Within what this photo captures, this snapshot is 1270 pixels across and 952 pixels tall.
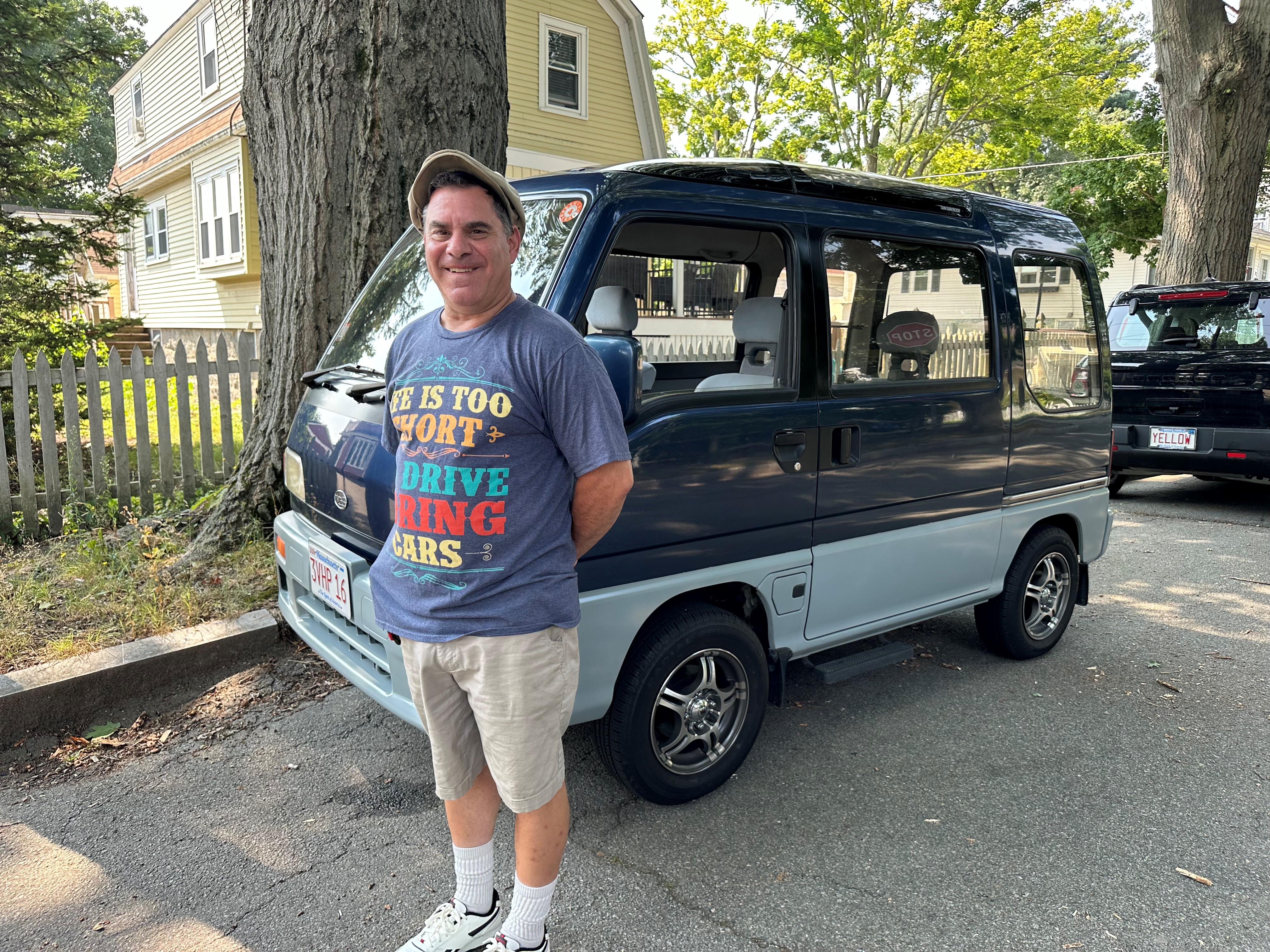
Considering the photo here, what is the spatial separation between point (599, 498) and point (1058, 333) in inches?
128

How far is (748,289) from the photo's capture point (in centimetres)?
442

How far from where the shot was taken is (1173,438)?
7.82 meters

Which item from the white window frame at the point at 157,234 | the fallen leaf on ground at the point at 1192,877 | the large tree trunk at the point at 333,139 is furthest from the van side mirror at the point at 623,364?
the white window frame at the point at 157,234

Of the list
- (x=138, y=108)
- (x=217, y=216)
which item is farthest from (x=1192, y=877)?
(x=138, y=108)

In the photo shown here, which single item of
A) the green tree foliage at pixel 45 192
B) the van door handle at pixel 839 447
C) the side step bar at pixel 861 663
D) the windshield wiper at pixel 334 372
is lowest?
the side step bar at pixel 861 663

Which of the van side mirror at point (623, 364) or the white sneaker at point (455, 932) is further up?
the van side mirror at point (623, 364)

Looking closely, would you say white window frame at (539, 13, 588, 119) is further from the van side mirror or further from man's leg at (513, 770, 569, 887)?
man's leg at (513, 770, 569, 887)

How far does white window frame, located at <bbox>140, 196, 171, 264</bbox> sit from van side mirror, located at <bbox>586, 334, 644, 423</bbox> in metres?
21.9

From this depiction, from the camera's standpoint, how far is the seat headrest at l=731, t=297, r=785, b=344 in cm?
351

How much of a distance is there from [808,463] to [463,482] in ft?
5.42

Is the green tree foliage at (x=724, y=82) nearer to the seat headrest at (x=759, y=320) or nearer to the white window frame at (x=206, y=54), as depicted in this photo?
the white window frame at (x=206, y=54)

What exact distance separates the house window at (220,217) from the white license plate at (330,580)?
51.2 feet

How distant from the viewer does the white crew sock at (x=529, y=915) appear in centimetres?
229

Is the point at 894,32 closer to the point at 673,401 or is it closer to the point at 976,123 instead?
the point at 976,123
